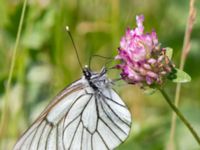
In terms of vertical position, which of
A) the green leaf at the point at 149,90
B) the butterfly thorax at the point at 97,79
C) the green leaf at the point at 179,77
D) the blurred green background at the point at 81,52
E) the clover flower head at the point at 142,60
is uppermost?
the clover flower head at the point at 142,60

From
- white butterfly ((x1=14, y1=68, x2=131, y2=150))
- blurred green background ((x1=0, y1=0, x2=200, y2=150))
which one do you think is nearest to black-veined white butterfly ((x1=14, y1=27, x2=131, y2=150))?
white butterfly ((x1=14, y1=68, x2=131, y2=150))

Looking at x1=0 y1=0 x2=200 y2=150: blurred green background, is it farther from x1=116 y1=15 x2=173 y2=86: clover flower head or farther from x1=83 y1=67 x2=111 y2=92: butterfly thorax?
x1=116 y1=15 x2=173 y2=86: clover flower head

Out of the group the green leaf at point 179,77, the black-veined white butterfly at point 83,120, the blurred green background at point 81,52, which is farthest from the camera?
the blurred green background at point 81,52

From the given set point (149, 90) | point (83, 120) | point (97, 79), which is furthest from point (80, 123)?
point (149, 90)

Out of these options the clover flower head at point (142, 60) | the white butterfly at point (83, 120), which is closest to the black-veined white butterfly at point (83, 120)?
the white butterfly at point (83, 120)

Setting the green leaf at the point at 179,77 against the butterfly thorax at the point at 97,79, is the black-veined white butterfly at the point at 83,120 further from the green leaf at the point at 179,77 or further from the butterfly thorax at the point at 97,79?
the green leaf at the point at 179,77

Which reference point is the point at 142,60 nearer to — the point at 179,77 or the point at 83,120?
the point at 179,77

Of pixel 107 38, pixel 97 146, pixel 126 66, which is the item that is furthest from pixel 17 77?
pixel 126 66
